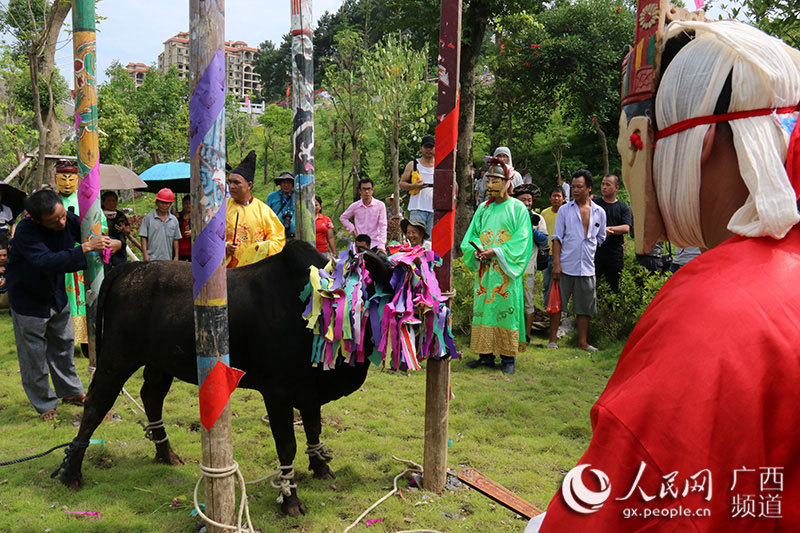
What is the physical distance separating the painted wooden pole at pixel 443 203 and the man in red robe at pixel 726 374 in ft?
8.94

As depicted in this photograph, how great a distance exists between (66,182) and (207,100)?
18.5 ft

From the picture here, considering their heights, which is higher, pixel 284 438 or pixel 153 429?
pixel 284 438

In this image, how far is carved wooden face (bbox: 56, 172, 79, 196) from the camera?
7359 millimetres

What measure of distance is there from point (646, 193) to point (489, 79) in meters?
30.8

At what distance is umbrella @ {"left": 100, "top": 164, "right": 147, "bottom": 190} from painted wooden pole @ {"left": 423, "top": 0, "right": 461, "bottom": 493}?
7526mm

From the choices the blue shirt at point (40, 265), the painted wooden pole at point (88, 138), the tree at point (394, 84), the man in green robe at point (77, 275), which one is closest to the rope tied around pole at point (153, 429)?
the painted wooden pole at point (88, 138)

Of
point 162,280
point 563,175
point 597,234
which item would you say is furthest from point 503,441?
point 563,175

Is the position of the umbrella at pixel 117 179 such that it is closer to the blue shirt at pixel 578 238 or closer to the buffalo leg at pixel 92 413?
the buffalo leg at pixel 92 413

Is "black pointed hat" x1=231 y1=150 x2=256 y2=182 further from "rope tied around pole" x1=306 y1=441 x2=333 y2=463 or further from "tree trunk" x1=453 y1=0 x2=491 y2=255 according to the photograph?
"tree trunk" x1=453 y1=0 x2=491 y2=255

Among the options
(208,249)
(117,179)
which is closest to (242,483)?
(208,249)

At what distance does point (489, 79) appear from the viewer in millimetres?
30406

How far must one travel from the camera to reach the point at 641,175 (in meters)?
1.43

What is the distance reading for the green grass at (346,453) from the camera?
3908 millimetres

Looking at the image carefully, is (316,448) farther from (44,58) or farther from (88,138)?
(44,58)
